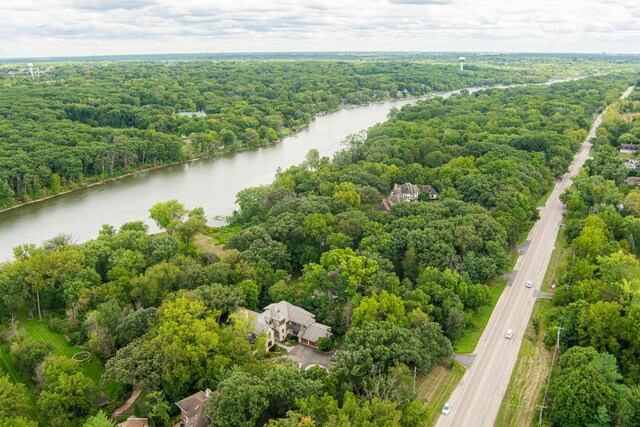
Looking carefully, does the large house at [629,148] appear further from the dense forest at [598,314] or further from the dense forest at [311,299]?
the dense forest at [598,314]

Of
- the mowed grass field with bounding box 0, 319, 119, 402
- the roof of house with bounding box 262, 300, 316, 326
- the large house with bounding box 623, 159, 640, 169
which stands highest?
the large house with bounding box 623, 159, 640, 169

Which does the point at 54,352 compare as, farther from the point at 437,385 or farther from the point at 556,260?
the point at 556,260

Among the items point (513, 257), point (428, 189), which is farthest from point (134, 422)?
point (428, 189)

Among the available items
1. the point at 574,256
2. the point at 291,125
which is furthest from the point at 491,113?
the point at 574,256

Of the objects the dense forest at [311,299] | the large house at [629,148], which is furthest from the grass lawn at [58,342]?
the large house at [629,148]

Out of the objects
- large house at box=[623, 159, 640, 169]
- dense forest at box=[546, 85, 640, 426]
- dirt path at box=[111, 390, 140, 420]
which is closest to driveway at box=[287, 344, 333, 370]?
dirt path at box=[111, 390, 140, 420]

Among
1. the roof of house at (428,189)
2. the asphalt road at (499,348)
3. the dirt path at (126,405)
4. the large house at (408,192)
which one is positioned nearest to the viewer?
the asphalt road at (499,348)

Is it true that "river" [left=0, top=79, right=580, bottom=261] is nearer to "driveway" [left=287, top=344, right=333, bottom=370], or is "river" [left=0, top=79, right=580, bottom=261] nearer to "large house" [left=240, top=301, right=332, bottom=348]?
"large house" [left=240, top=301, right=332, bottom=348]
